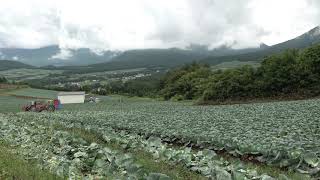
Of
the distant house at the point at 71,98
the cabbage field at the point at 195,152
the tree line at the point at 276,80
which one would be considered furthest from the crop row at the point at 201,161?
the distant house at the point at 71,98

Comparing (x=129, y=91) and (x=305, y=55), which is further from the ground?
(x=305, y=55)

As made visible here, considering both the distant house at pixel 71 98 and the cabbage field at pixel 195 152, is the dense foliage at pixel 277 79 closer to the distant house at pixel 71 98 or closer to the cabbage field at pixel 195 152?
the distant house at pixel 71 98

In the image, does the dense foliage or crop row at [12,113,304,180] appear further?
the dense foliage

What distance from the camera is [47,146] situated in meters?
15.1

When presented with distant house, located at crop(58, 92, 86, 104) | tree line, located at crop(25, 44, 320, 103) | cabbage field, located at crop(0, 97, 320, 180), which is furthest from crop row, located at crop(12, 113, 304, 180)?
distant house, located at crop(58, 92, 86, 104)

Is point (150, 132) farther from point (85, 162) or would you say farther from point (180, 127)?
point (85, 162)

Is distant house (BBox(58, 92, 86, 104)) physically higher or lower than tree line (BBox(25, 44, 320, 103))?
lower

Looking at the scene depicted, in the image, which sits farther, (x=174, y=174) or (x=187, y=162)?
(x=187, y=162)

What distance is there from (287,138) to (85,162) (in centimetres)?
655

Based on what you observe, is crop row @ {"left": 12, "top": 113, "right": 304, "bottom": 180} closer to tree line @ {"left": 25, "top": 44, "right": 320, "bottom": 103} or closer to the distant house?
tree line @ {"left": 25, "top": 44, "right": 320, "bottom": 103}

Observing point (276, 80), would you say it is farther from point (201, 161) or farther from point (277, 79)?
point (201, 161)

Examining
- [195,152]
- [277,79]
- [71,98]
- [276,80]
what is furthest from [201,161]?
[71,98]

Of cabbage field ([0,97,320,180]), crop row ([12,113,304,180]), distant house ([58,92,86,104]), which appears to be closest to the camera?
crop row ([12,113,304,180])

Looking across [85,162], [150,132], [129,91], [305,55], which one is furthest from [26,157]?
[129,91]
